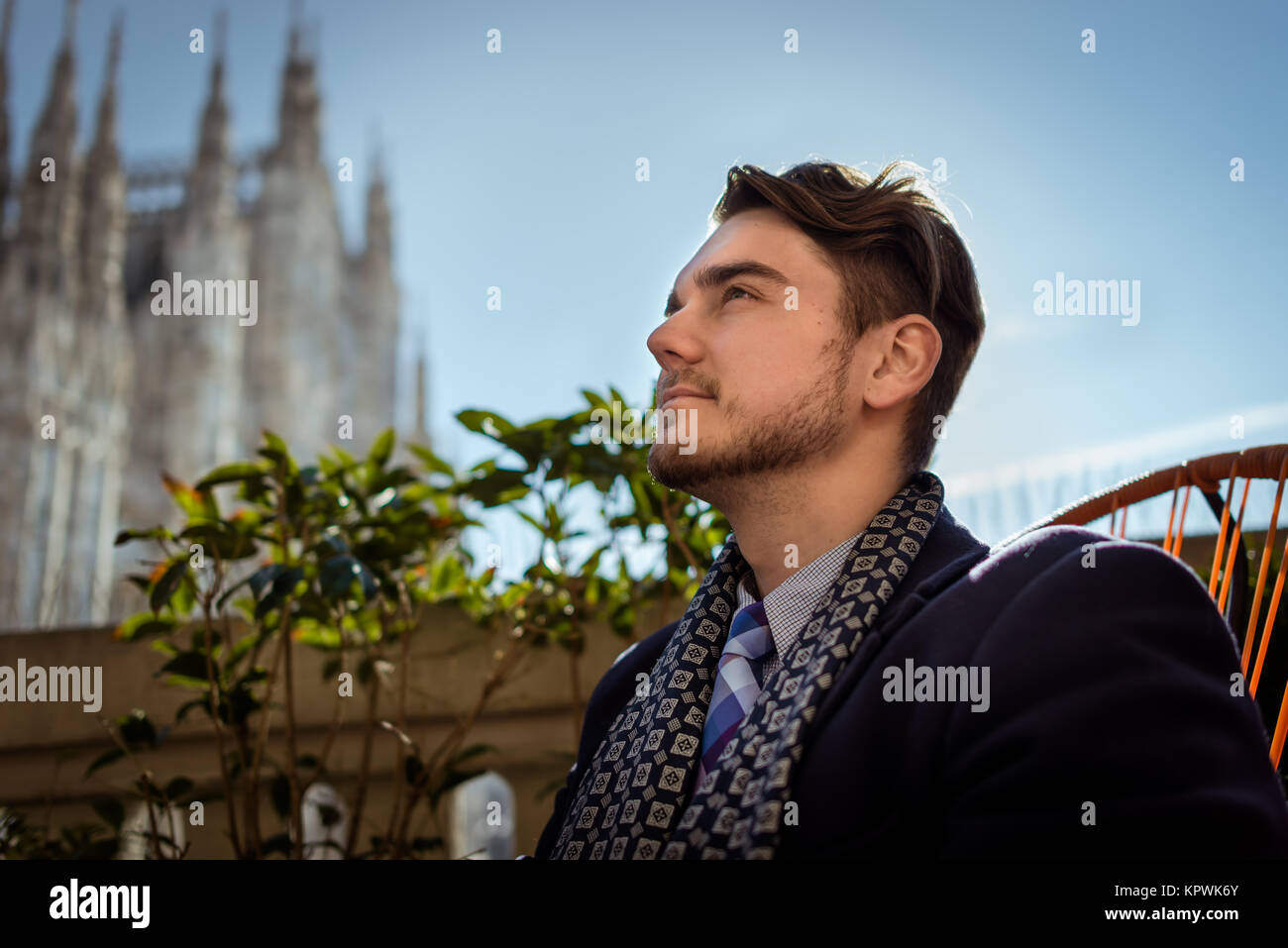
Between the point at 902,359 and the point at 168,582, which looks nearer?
the point at 902,359

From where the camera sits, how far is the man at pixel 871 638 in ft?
2.50

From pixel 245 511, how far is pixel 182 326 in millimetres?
27228

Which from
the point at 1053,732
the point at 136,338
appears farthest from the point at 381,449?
the point at 136,338

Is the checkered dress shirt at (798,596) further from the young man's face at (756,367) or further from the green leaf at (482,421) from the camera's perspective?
the green leaf at (482,421)

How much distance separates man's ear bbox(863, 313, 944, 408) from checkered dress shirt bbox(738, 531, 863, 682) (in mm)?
179

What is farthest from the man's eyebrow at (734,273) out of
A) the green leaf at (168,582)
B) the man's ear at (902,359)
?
the green leaf at (168,582)

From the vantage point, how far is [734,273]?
1.32 m

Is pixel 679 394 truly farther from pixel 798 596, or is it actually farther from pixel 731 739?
pixel 731 739

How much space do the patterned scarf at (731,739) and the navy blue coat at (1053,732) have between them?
0.03 m

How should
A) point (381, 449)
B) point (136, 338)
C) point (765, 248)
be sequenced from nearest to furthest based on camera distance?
point (765, 248)
point (381, 449)
point (136, 338)

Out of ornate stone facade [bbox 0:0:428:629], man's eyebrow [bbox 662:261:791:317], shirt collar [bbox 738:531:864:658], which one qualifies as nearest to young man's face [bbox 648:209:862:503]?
man's eyebrow [bbox 662:261:791:317]

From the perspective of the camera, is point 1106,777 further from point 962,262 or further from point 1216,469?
point 962,262

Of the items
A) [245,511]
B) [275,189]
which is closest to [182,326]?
[275,189]

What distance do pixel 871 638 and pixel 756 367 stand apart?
0.38 meters
